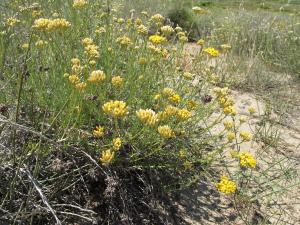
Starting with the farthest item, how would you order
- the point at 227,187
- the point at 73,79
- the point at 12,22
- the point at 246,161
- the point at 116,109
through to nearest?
the point at 12,22, the point at 246,161, the point at 227,187, the point at 73,79, the point at 116,109

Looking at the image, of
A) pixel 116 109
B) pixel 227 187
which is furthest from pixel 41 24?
pixel 227 187

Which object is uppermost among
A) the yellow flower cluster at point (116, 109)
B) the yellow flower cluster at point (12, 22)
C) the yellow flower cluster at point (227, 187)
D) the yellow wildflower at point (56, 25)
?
the yellow wildflower at point (56, 25)

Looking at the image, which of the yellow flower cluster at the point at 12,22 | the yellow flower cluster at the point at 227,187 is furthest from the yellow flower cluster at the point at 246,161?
the yellow flower cluster at the point at 12,22

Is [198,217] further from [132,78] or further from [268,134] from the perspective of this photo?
[268,134]

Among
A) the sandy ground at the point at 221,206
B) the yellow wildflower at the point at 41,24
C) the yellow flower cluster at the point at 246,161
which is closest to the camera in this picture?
the yellow wildflower at the point at 41,24

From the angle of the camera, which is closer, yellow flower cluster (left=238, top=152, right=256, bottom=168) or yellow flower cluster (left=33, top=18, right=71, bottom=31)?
yellow flower cluster (left=33, top=18, right=71, bottom=31)

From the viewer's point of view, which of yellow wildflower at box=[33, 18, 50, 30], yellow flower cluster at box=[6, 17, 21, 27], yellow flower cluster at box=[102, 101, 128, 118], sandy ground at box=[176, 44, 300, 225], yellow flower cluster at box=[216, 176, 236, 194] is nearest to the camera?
yellow flower cluster at box=[102, 101, 128, 118]

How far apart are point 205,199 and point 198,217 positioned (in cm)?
23

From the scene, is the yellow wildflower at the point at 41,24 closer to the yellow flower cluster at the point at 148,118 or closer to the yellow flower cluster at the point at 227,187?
the yellow flower cluster at the point at 148,118

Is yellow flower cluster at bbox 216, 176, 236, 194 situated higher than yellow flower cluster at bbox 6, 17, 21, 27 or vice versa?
yellow flower cluster at bbox 6, 17, 21, 27

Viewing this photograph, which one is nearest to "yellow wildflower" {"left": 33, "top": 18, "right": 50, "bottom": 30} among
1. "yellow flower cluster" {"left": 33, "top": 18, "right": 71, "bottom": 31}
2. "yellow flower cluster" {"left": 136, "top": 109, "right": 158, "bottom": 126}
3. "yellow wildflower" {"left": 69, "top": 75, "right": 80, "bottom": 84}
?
"yellow flower cluster" {"left": 33, "top": 18, "right": 71, "bottom": 31}

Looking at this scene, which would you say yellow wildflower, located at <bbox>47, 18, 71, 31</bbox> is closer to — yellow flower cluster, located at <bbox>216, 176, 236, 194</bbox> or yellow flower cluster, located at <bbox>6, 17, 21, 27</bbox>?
yellow flower cluster, located at <bbox>6, 17, 21, 27</bbox>

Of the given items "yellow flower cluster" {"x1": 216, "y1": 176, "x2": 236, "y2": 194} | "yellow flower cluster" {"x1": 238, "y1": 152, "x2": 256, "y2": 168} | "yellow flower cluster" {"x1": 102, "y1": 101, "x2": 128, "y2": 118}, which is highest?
"yellow flower cluster" {"x1": 102, "y1": 101, "x2": 128, "y2": 118}

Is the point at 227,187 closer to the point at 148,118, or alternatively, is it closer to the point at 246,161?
the point at 246,161
